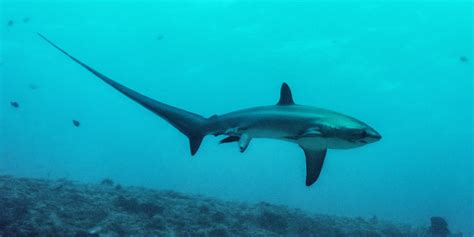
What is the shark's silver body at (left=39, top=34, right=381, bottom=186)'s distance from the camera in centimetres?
599

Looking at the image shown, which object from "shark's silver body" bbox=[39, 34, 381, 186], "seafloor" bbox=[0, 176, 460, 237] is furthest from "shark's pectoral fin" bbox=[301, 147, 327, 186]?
"seafloor" bbox=[0, 176, 460, 237]

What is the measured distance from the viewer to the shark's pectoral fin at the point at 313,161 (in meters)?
6.97

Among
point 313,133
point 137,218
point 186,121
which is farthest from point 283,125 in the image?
point 137,218

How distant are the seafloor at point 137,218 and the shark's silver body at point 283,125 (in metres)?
A: 3.51

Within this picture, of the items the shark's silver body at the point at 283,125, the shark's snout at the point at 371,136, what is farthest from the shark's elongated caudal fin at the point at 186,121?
the shark's snout at the point at 371,136

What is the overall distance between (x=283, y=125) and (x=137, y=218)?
18.3ft

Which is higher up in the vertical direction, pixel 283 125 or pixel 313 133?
pixel 283 125

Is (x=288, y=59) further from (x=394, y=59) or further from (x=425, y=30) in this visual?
(x=425, y=30)

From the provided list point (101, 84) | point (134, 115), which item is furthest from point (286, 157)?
point (101, 84)

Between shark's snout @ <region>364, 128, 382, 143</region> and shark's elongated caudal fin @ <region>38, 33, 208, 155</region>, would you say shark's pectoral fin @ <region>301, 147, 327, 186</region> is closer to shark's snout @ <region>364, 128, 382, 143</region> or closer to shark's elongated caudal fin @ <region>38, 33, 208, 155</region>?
shark's snout @ <region>364, 128, 382, 143</region>

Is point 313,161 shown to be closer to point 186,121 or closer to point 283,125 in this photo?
point 283,125

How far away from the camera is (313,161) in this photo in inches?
279

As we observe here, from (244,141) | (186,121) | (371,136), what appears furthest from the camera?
(186,121)

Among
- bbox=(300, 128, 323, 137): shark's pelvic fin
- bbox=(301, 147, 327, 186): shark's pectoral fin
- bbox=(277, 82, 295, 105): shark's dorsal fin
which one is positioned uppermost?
bbox=(277, 82, 295, 105): shark's dorsal fin
